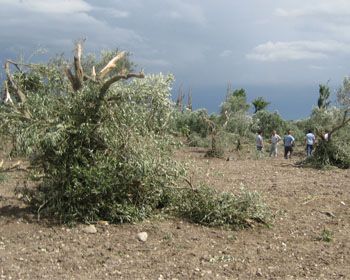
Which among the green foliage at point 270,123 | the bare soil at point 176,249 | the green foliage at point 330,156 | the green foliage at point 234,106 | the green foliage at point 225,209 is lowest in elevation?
the bare soil at point 176,249

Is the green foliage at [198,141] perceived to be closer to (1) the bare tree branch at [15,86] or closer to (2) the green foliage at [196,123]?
(2) the green foliage at [196,123]

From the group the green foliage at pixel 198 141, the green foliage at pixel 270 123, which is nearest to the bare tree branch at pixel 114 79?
the green foliage at pixel 198 141

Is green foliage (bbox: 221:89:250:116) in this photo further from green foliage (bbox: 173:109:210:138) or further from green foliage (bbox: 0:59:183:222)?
green foliage (bbox: 0:59:183:222)

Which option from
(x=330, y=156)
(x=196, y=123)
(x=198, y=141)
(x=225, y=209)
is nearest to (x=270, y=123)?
(x=196, y=123)

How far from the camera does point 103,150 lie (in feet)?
26.6

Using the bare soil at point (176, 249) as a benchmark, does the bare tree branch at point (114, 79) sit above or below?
above

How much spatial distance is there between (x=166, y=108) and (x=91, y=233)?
2073 millimetres

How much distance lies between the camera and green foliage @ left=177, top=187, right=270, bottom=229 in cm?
807

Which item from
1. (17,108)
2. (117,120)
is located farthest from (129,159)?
(17,108)

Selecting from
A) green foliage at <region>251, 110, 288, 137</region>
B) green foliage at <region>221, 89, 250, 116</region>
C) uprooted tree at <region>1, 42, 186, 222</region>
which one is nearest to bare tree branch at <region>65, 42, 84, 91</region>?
uprooted tree at <region>1, 42, 186, 222</region>

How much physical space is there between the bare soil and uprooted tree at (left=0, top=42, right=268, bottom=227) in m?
0.28

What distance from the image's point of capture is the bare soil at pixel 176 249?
245 inches

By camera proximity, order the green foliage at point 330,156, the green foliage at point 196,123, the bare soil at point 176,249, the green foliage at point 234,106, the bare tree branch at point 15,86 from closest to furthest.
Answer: the bare soil at point 176,249 → the bare tree branch at point 15,86 → the green foliage at point 330,156 → the green foliage at point 196,123 → the green foliage at point 234,106

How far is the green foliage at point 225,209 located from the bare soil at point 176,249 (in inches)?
6.4
